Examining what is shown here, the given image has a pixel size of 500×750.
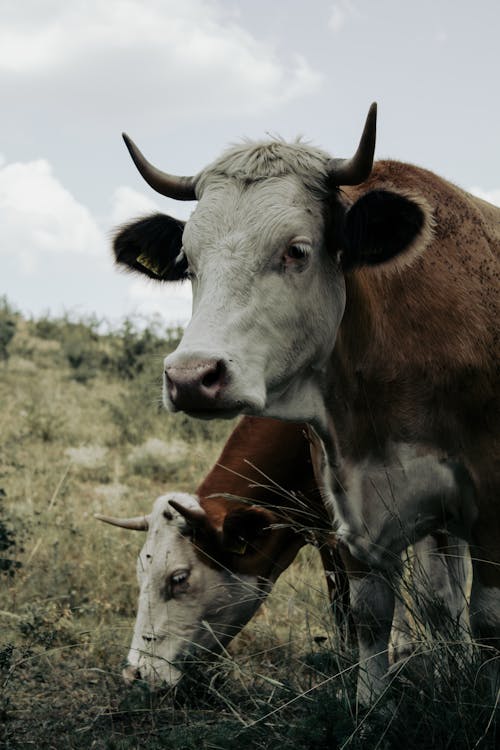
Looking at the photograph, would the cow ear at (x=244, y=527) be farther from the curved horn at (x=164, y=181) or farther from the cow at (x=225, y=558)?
the curved horn at (x=164, y=181)

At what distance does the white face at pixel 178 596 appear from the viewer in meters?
5.11

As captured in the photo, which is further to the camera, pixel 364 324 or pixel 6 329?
pixel 6 329

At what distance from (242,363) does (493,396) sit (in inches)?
45.3

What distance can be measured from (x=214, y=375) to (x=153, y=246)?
132cm

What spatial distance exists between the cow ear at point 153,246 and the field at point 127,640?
58 centimetres

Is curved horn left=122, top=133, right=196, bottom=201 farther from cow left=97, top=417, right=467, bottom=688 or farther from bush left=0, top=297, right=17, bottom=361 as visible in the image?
bush left=0, top=297, right=17, bottom=361

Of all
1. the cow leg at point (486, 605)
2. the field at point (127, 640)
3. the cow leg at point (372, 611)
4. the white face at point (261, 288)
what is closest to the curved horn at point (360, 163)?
the white face at point (261, 288)


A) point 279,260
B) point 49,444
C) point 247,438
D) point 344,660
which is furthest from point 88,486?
point 279,260

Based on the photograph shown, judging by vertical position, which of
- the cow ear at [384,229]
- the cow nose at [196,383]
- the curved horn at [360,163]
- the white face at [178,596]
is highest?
the curved horn at [360,163]

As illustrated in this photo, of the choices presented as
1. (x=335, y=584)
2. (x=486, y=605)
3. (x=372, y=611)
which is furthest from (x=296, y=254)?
(x=335, y=584)

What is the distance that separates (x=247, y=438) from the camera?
5660mm

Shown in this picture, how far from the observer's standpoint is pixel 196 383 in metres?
3.15

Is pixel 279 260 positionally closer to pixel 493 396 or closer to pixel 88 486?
pixel 493 396

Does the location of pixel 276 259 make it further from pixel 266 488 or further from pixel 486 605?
pixel 266 488
